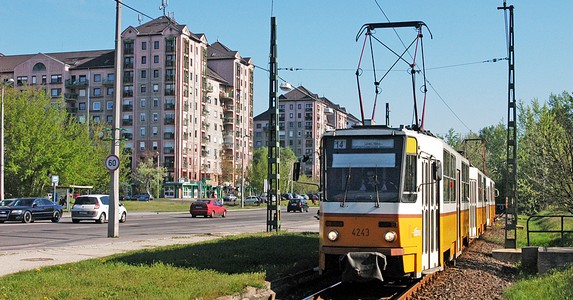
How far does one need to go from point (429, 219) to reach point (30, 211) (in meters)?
30.6

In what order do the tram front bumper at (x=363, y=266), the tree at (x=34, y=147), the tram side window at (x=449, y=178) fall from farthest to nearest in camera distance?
1. the tree at (x=34, y=147)
2. the tram side window at (x=449, y=178)
3. the tram front bumper at (x=363, y=266)

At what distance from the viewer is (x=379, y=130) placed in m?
13.0

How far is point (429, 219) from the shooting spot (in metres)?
13.9

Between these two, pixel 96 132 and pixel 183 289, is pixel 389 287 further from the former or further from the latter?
pixel 96 132

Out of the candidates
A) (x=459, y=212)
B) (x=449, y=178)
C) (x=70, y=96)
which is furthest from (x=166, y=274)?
(x=70, y=96)

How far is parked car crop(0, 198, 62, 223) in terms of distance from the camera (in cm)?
3847

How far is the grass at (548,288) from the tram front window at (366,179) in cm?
281

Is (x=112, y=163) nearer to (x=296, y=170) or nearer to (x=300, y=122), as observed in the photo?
(x=296, y=170)

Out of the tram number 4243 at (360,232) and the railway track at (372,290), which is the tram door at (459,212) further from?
the tram number 4243 at (360,232)

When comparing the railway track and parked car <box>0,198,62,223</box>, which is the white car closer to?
parked car <box>0,198,62,223</box>

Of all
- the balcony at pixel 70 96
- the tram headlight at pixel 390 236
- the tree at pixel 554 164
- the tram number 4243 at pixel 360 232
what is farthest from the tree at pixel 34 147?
the balcony at pixel 70 96

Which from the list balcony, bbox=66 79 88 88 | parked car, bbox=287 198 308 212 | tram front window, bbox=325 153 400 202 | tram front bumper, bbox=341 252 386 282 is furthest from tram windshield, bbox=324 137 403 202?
balcony, bbox=66 79 88 88

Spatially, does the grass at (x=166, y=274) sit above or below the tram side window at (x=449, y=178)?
below

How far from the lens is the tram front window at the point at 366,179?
41.6ft
